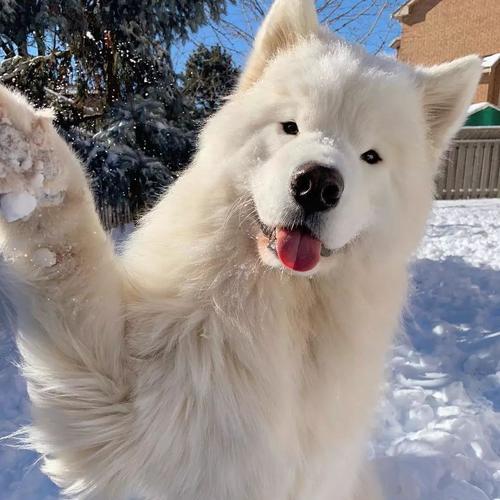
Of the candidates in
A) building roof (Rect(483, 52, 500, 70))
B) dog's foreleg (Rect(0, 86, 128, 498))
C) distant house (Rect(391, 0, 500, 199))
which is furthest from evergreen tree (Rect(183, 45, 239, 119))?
building roof (Rect(483, 52, 500, 70))

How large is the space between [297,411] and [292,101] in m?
1.12

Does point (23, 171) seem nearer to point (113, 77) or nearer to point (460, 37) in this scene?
point (113, 77)

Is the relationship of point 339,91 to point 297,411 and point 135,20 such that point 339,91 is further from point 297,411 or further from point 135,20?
point 135,20

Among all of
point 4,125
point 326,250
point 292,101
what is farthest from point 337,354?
point 4,125

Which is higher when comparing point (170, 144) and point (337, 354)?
point (170, 144)

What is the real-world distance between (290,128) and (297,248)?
17.9 inches

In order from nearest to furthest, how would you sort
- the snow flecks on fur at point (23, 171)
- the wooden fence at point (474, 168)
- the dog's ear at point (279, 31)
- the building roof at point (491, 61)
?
the snow flecks on fur at point (23, 171) → the dog's ear at point (279, 31) → the wooden fence at point (474, 168) → the building roof at point (491, 61)

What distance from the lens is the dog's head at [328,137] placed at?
1.64 m

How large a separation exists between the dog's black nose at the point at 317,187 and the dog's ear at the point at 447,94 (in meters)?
0.85

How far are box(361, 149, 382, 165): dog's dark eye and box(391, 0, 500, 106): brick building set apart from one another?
20778 mm

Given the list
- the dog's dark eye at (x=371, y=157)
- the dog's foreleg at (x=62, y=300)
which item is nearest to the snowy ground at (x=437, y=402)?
the dog's foreleg at (x=62, y=300)

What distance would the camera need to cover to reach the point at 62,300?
147 cm

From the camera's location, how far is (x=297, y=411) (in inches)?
70.5

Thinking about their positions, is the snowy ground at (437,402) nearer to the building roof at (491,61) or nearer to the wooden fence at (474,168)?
the wooden fence at (474,168)
